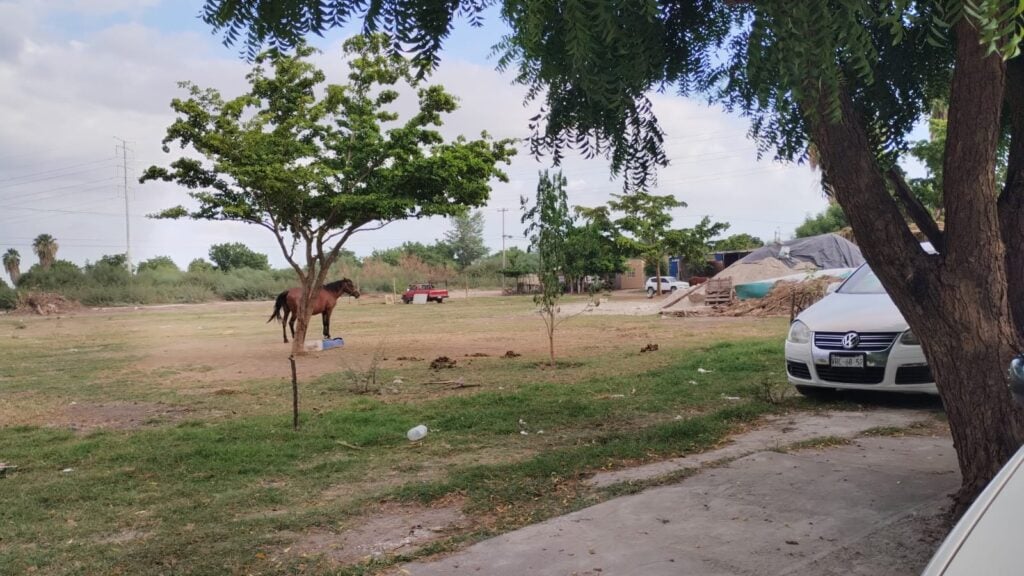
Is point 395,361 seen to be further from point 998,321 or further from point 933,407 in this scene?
point 998,321

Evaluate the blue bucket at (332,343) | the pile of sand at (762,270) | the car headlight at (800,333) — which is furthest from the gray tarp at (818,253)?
the car headlight at (800,333)

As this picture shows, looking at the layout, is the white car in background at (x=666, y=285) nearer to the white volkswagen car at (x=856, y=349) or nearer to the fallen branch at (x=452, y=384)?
the fallen branch at (x=452, y=384)

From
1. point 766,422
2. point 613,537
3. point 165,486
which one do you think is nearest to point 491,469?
point 613,537

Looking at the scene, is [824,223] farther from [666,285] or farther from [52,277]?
[52,277]

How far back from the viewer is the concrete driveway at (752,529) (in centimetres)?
357

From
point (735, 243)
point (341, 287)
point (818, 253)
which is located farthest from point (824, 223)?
point (341, 287)

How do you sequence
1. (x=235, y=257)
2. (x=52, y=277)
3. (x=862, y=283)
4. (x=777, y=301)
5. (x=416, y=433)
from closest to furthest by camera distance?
(x=416, y=433), (x=862, y=283), (x=777, y=301), (x=52, y=277), (x=235, y=257)

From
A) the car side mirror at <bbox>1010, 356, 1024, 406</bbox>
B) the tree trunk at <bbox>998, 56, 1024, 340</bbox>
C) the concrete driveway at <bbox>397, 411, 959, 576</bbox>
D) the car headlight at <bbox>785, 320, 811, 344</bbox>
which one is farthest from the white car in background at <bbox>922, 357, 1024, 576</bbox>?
the car headlight at <bbox>785, 320, 811, 344</bbox>

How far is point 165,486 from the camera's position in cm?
561

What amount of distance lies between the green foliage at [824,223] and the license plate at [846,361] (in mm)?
49084

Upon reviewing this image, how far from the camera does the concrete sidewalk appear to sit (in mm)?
3568

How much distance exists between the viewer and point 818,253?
3162 centimetres

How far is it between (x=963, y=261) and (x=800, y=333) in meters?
4.33

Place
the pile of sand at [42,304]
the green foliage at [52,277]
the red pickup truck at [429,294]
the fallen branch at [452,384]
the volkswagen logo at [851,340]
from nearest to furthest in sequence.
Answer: the volkswagen logo at [851,340], the fallen branch at [452,384], the pile of sand at [42,304], the red pickup truck at [429,294], the green foliage at [52,277]
